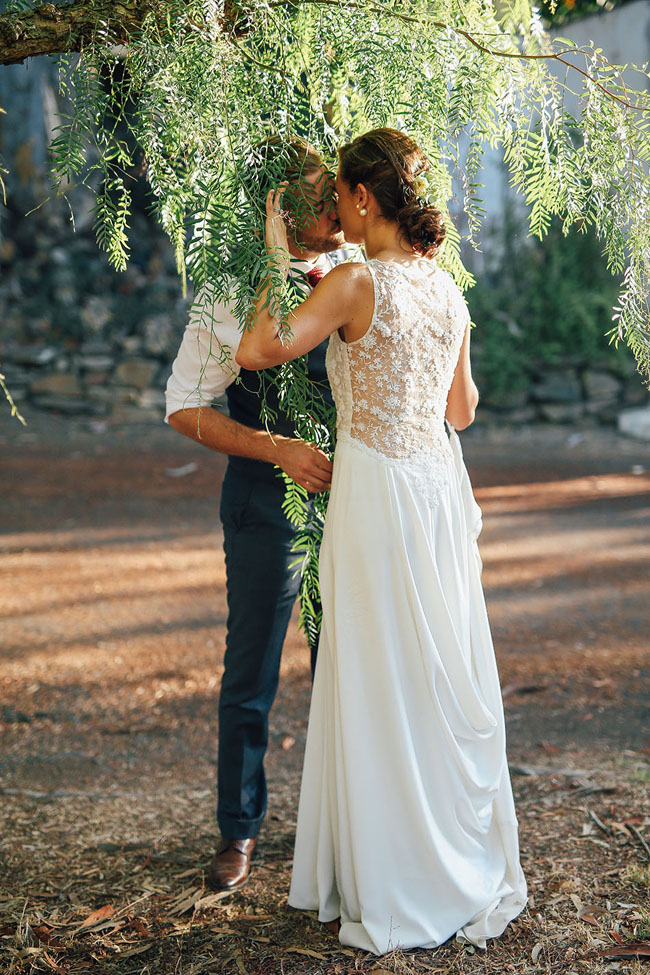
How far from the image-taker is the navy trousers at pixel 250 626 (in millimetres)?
3102

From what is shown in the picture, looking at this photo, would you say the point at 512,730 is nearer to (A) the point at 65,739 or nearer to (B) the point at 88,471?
(A) the point at 65,739

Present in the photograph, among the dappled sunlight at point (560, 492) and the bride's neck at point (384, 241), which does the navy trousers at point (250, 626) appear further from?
the dappled sunlight at point (560, 492)

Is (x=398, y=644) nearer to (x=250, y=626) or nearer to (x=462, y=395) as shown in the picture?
(x=250, y=626)

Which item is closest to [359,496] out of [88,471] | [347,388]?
[347,388]

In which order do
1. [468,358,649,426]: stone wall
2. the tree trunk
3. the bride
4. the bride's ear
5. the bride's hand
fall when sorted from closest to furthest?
the bride's hand, the bride's ear, the bride, [468,358,649,426]: stone wall, the tree trunk

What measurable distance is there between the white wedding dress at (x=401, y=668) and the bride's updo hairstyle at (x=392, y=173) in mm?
137

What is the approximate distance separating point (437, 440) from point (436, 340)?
30 cm

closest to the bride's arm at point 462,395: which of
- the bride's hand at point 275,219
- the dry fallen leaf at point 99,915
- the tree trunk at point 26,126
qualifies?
the bride's hand at point 275,219

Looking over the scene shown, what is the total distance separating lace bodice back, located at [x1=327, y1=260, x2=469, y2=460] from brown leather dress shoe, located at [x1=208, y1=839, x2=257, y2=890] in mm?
1474

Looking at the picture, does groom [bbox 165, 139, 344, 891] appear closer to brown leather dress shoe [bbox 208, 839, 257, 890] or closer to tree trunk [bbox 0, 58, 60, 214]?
brown leather dress shoe [bbox 208, 839, 257, 890]

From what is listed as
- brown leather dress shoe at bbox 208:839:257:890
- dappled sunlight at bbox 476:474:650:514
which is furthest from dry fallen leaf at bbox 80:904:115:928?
dappled sunlight at bbox 476:474:650:514

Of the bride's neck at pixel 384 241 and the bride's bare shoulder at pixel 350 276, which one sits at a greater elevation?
the bride's neck at pixel 384 241

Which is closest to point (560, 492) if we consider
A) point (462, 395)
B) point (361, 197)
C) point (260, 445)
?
point (462, 395)

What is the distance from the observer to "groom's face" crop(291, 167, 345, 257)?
2424 millimetres
